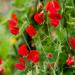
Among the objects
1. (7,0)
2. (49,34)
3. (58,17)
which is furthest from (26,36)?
(7,0)

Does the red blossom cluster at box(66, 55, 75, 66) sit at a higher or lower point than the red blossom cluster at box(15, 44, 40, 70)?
lower

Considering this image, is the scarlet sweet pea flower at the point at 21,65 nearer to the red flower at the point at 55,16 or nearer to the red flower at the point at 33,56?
the red flower at the point at 33,56

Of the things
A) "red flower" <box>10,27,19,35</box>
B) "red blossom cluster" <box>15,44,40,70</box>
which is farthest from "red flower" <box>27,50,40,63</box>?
"red flower" <box>10,27,19,35</box>

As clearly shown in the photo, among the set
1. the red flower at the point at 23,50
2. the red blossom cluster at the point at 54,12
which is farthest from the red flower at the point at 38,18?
the red flower at the point at 23,50

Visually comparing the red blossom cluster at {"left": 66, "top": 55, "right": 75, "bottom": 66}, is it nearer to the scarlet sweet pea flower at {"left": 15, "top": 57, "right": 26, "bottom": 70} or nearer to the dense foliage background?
the dense foliage background

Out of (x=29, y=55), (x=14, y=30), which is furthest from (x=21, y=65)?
(x=14, y=30)

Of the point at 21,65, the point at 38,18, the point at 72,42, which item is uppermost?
the point at 38,18

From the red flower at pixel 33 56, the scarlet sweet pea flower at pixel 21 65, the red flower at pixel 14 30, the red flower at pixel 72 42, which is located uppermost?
the red flower at pixel 14 30

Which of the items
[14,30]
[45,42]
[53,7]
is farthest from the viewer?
[45,42]

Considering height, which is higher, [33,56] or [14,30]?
[14,30]

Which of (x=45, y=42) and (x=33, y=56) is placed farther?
(x=45, y=42)

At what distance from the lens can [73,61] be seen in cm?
203

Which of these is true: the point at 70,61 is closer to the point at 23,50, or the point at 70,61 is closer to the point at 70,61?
the point at 70,61

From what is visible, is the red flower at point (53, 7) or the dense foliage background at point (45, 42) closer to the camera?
the red flower at point (53, 7)
